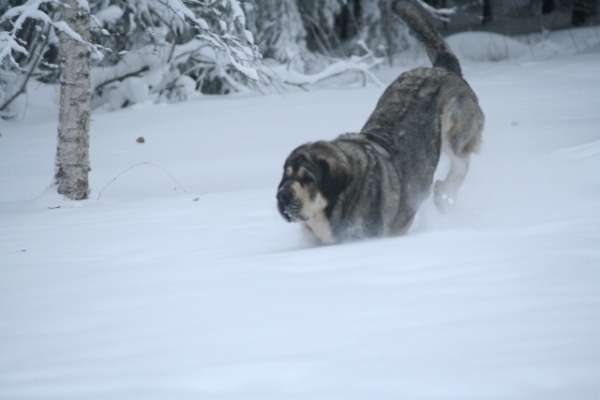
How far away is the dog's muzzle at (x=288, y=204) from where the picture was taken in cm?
385

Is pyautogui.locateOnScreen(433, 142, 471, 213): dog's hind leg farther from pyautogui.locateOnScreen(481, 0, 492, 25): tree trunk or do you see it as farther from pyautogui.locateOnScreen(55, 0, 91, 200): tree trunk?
pyautogui.locateOnScreen(481, 0, 492, 25): tree trunk

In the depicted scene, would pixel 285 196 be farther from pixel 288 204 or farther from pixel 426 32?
pixel 426 32

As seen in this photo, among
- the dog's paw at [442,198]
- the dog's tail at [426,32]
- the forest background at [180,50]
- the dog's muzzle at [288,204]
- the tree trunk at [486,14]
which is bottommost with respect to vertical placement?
the tree trunk at [486,14]

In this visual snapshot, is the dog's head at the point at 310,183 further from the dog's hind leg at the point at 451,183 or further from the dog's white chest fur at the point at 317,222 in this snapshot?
the dog's hind leg at the point at 451,183

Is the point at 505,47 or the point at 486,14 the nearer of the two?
the point at 505,47

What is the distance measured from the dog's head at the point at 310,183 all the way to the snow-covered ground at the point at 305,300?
27cm

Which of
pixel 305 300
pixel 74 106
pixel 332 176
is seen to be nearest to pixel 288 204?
pixel 332 176

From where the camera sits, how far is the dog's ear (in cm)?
400

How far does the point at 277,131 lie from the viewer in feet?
32.0

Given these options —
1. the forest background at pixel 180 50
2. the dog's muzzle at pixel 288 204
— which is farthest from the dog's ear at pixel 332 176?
the forest background at pixel 180 50

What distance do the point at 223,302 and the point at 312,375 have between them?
0.81m

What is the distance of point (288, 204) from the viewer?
3.87 meters

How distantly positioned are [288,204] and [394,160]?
1203 millimetres

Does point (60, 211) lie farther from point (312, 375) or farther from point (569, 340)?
point (569, 340)
